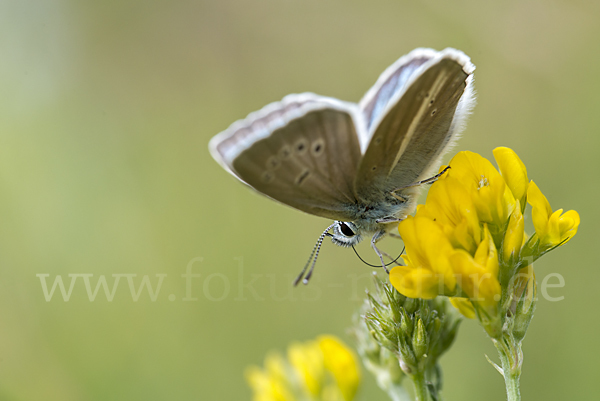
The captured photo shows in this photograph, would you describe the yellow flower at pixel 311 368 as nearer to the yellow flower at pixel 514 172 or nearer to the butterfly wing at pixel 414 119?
the butterfly wing at pixel 414 119

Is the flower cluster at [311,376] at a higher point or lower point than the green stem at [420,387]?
lower

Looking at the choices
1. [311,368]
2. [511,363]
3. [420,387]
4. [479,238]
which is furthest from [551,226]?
[311,368]

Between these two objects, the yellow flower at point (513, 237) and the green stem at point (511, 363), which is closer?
the green stem at point (511, 363)

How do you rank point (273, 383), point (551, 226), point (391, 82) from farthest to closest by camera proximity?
point (273, 383) → point (391, 82) → point (551, 226)

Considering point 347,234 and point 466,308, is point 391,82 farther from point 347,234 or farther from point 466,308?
point 466,308

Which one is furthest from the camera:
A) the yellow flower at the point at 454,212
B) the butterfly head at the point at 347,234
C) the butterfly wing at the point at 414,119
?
the butterfly head at the point at 347,234

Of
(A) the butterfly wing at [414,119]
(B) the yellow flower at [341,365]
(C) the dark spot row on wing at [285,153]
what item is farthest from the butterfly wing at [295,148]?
(B) the yellow flower at [341,365]
